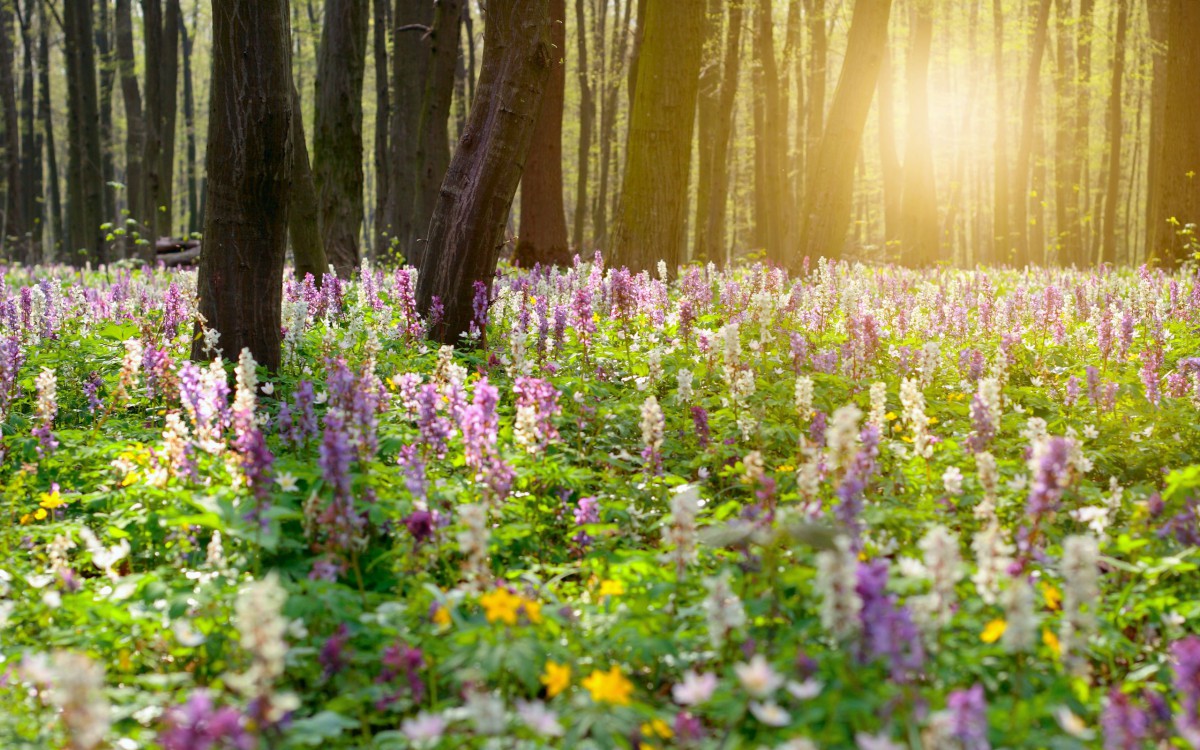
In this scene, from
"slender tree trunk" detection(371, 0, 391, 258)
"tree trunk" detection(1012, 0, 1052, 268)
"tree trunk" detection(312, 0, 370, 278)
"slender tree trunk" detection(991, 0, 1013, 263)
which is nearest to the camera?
"tree trunk" detection(312, 0, 370, 278)

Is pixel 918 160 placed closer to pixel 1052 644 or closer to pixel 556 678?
pixel 1052 644

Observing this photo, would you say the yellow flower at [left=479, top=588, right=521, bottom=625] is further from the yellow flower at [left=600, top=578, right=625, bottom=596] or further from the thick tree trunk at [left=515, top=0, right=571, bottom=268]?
the thick tree trunk at [left=515, top=0, right=571, bottom=268]

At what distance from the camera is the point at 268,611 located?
90.5 inches

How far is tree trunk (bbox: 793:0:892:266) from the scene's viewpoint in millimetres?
13336

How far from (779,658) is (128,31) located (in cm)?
2756

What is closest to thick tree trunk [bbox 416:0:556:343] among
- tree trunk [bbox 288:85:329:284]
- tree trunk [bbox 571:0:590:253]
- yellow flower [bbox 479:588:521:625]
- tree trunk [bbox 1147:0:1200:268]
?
tree trunk [bbox 288:85:329:284]

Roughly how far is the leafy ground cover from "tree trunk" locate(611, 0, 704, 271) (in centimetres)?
596

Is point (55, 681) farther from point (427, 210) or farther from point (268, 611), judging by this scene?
point (427, 210)

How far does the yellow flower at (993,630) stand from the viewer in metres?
2.61

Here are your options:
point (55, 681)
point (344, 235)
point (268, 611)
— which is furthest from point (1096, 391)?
point (344, 235)

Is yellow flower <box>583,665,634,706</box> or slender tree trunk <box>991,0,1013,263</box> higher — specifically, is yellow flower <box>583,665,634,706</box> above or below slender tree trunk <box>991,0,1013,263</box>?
below

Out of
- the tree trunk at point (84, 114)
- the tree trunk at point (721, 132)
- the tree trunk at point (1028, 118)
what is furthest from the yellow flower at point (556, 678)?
the tree trunk at point (1028, 118)

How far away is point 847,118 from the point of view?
13477mm

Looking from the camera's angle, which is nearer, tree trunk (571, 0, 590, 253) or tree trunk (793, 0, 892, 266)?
tree trunk (793, 0, 892, 266)
